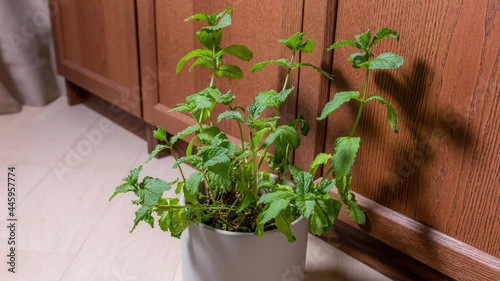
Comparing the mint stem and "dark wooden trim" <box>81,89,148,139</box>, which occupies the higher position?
the mint stem

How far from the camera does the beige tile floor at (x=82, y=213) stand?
1101 mm

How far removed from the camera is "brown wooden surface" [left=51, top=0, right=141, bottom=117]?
4.75 feet

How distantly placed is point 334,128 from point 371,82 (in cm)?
12

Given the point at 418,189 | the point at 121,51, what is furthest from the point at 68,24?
the point at 418,189

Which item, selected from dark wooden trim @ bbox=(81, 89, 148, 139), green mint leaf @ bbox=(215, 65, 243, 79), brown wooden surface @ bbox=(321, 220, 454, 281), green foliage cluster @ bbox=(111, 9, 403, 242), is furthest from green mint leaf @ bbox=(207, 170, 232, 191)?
dark wooden trim @ bbox=(81, 89, 148, 139)

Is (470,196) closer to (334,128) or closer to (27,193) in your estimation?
(334,128)

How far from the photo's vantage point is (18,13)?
1694 mm

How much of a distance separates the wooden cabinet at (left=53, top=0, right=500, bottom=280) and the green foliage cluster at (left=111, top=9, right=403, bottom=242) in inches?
1.7

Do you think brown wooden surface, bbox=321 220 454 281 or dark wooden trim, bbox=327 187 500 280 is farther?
brown wooden surface, bbox=321 220 454 281

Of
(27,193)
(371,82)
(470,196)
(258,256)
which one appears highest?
(371,82)

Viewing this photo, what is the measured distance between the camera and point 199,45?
4.09 ft

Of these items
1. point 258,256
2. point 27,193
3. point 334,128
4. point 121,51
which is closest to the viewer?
point 258,256

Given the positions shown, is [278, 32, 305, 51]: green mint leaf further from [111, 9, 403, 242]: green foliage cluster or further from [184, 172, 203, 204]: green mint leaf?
[184, 172, 203, 204]: green mint leaf

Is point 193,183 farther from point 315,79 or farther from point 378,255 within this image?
point 378,255
